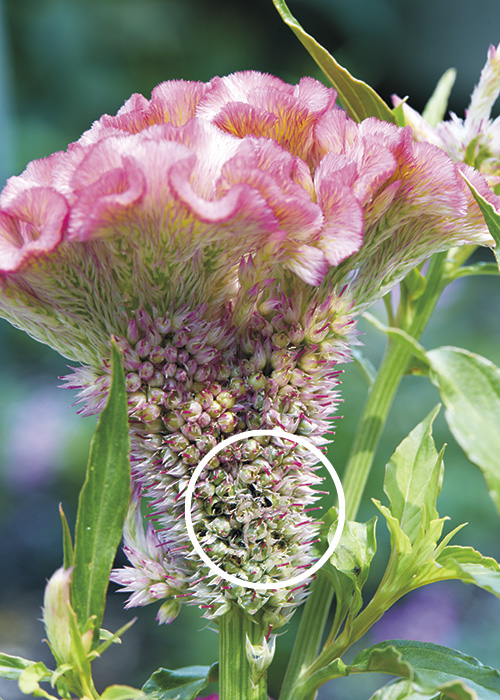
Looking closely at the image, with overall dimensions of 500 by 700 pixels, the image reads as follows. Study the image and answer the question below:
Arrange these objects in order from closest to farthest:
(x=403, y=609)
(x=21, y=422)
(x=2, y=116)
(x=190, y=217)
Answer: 1. (x=190, y=217)
2. (x=403, y=609)
3. (x=21, y=422)
4. (x=2, y=116)

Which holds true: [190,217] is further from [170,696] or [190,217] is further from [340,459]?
[340,459]

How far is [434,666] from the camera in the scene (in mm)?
482

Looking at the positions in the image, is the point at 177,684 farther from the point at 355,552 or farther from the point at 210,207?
the point at 210,207

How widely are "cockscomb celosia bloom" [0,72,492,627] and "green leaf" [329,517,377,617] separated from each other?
22mm

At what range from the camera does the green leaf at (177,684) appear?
0.55 metres

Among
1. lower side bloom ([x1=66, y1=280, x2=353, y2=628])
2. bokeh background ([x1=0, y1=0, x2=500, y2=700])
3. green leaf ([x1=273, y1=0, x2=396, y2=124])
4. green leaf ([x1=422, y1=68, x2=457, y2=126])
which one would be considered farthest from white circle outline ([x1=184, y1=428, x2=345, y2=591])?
bokeh background ([x1=0, y1=0, x2=500, y2=700])

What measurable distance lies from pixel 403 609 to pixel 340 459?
18.2 inches

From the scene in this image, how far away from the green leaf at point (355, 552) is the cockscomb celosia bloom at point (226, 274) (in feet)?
0.07

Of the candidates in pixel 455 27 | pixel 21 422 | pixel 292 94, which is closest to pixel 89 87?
pixel 21 422

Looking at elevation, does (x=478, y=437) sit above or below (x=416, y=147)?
below

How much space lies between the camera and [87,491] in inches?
17.5

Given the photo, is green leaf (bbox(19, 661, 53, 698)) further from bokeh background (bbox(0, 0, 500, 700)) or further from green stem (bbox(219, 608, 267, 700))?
bokeh background (bbox(0, 0, 500, 700))

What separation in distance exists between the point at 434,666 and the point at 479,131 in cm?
41

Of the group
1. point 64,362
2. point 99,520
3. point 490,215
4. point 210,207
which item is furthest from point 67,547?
point 64,362
